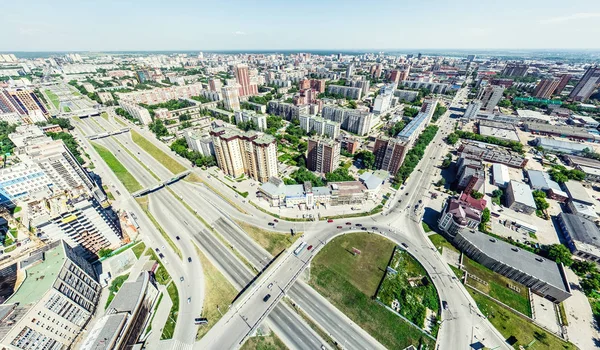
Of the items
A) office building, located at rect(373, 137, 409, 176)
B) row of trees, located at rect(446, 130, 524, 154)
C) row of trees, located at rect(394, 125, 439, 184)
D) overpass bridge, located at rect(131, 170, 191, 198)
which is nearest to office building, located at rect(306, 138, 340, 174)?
office building, located at rect(373, 137, 409, 176)

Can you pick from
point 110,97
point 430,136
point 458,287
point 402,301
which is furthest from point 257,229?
point 110,97

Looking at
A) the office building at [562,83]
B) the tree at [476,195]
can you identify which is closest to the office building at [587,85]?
the office building at [562,83]

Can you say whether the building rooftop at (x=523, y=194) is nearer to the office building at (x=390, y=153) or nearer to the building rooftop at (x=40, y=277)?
Answer: the office building at (x=390, y=153)

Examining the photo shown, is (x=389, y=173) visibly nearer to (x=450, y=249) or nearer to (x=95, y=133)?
(x=450, y=249)

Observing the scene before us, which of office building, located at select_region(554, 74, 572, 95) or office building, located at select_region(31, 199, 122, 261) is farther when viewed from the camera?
office building, located at select_region(554, 74, 572, 95)

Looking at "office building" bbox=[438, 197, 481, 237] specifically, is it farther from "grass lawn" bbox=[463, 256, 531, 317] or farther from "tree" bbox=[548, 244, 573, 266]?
"tree" bbox=[548, 244, 573, 266]

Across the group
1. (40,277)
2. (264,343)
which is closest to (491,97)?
(264,343)
